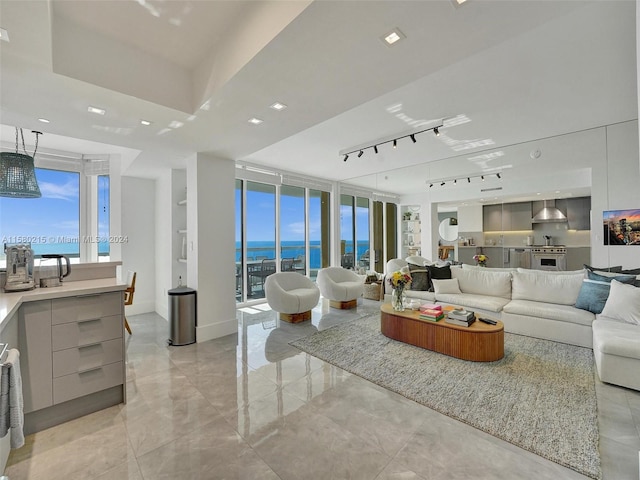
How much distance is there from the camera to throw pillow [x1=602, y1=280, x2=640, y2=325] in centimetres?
303

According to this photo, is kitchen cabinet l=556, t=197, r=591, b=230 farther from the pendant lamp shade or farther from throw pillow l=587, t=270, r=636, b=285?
the pendant lamp shade

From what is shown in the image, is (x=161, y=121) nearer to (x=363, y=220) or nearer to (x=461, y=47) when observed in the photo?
(x=461, y=47)

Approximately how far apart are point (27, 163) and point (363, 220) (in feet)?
22.1

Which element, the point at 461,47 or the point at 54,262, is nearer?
the point at 461,47

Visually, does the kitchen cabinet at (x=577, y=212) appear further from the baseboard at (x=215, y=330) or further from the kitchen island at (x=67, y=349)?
the kitchen island at (x=67, y=349)

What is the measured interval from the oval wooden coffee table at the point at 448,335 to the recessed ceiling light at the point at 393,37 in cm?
292

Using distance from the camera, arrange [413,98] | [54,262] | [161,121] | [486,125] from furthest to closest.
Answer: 1. [486,125]
2. [413,98]
3. [161,121]
4. [54,262]

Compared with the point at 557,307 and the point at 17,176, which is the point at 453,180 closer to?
the point at 557,307

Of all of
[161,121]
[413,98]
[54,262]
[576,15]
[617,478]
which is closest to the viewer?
[617,478]

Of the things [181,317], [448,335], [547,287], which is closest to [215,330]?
[181,317]

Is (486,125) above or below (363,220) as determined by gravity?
above

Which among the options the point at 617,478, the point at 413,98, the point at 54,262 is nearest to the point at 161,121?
the point at 54,262

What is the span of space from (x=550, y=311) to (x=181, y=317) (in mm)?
4940

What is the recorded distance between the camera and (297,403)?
7.90 feet
